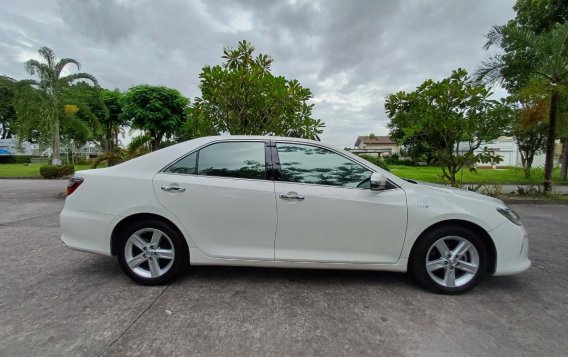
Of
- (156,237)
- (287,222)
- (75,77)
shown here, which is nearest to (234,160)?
(287,222)

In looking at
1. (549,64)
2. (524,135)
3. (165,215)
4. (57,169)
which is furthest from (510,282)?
(524,135)

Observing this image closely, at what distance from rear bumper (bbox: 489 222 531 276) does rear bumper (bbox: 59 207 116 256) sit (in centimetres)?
379

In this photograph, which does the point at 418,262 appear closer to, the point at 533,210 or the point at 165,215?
the point at 165,215

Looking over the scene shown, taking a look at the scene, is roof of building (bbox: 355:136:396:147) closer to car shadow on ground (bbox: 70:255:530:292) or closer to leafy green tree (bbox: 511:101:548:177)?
leafy green tree (bbox: 511:101:548:177)

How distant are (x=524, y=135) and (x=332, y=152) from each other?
2116 centimetres

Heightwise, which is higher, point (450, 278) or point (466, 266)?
point (466, 266)

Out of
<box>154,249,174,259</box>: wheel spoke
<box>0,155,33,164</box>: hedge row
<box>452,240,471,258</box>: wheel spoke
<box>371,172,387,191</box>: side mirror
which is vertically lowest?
<box>154,249,174,259</box>: wheel spoke

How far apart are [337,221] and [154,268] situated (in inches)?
74.3

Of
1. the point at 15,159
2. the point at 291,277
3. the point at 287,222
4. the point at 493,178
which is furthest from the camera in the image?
the point at 15,159

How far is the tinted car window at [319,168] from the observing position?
2.98 meters

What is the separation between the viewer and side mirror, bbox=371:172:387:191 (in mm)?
2789

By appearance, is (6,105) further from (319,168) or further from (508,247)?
(508,247)

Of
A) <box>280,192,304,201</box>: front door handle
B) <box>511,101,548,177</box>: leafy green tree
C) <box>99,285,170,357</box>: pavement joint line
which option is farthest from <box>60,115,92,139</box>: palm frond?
<box>511,101,548,177</box>: leafy green tree

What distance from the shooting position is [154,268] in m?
2.99
